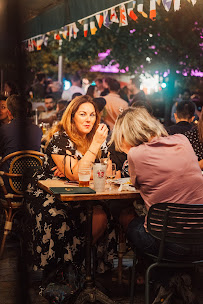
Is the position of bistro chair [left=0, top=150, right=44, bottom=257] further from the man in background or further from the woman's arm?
the man in background

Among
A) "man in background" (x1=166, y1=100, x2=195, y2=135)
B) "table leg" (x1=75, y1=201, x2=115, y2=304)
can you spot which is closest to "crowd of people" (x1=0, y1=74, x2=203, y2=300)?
"table leg" (x1=75, y1=201, x2=115, y2=304)

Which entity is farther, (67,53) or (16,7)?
(67,53)

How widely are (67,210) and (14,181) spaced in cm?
115

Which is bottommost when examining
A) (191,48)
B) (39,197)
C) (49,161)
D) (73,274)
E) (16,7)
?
(73,274)

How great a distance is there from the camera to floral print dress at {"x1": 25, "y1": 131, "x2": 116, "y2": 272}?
13.4 feet

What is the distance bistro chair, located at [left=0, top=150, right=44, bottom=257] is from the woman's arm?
0.75 meters

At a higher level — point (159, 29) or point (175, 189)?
point (159, 29)

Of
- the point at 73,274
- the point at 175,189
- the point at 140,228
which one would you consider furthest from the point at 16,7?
the point at 73,274

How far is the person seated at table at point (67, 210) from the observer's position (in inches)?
161

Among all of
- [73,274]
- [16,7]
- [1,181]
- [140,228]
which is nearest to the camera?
[16,7]

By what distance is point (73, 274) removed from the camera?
3832 mm

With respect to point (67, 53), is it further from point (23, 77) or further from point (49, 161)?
point (23, 77)

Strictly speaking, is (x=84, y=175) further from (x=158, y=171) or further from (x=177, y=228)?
(x=177, y=228)

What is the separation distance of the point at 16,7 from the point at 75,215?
2.39 metres
